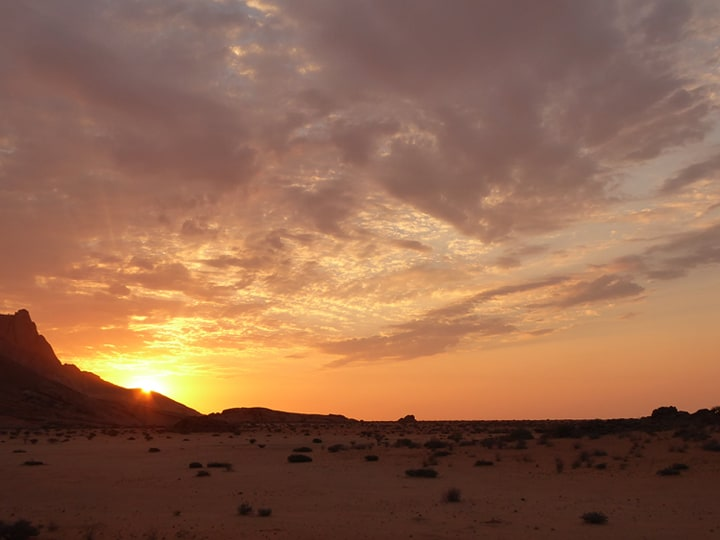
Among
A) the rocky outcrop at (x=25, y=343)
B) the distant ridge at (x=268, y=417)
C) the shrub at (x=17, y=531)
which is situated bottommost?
the shrub at (x=17, y=531)

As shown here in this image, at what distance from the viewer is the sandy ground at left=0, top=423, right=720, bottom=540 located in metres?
16.1

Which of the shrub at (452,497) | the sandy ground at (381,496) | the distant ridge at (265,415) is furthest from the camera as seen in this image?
Result: the distant ridge at (265,415)

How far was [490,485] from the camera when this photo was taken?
2439cm

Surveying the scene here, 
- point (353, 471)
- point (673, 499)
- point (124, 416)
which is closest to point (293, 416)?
point (124, 416)

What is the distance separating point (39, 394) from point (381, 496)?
11892 centimetres

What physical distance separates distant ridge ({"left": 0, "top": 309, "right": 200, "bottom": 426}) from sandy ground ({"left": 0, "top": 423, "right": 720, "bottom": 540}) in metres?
81.7

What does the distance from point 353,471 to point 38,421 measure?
92.1 m

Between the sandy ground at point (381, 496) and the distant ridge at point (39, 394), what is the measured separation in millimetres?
81722

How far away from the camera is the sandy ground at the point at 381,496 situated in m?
16.1

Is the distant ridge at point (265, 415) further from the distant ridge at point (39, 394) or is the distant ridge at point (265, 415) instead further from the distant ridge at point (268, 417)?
the distant ridge at point (39, 394)

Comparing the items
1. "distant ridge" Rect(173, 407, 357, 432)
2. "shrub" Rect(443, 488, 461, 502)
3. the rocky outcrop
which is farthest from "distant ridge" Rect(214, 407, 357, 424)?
"shrub" Rect(443, 488, 461, 502)

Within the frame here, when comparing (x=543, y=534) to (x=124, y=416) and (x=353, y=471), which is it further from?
(x=124, y=416)

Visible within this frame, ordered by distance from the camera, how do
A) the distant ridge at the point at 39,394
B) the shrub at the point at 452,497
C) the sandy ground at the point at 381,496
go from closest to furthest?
1. the sandy ground at the point at 381,496
2. the shrub at the point at 452,497
3. the distant ridge at the point at 39,394

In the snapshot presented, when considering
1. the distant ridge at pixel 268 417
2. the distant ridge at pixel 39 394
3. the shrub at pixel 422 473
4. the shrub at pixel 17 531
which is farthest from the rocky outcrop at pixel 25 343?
the shrub at pixel 17 531
